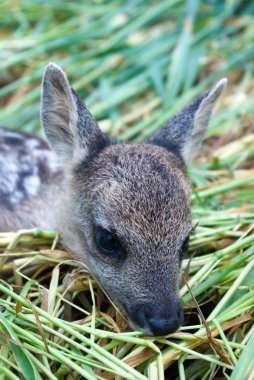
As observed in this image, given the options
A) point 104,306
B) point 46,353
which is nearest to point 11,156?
point 104,306

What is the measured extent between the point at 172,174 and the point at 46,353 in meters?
1.19

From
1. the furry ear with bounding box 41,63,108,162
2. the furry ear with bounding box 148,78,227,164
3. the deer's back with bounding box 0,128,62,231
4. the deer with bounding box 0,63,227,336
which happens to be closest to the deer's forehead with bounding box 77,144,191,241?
the deer with bounding box 0,63,227,336

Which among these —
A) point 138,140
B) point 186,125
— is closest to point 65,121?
point 186,125

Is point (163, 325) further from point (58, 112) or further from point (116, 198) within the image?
point (58, 112)

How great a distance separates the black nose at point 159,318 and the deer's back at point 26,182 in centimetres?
137

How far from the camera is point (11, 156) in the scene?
5211mm

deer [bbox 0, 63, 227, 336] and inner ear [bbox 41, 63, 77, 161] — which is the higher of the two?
inner ear [bbox 41, 63, 77, 161]

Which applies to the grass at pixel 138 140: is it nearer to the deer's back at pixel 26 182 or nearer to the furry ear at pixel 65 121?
the deer's back at pixel 26 182

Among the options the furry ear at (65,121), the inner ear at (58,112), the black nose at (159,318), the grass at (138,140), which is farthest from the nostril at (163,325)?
the inner ear at (58,112)

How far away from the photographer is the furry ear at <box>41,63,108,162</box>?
420 cm

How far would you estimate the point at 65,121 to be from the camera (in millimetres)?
4434

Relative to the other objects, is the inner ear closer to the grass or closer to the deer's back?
the deer's back

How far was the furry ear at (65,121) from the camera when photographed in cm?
420

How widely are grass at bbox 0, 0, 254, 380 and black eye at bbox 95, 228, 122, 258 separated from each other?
0.74 ft
